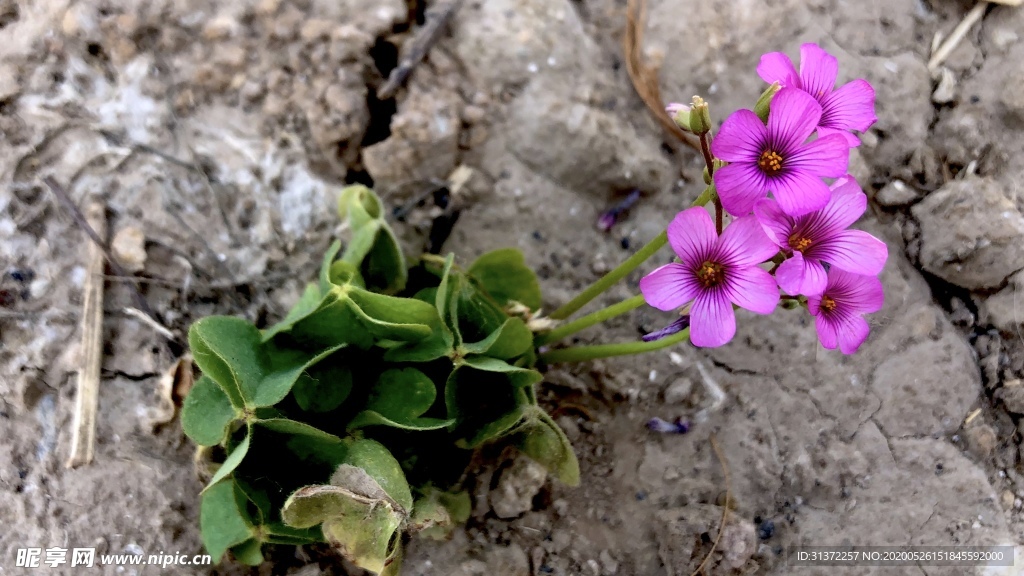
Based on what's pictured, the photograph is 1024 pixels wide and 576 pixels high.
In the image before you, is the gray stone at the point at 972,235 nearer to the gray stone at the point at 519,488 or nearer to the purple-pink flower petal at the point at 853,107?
the purple-pink flower petal at the point at 853,107

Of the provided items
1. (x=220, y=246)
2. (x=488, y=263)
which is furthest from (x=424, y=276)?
(x=220, y=246)

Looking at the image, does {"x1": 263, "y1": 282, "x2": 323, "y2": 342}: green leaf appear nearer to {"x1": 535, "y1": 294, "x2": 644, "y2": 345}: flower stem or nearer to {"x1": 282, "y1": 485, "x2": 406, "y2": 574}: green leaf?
{"x1": 282, "y1": 485, "x2": 406, "y2": 574}: green leaf

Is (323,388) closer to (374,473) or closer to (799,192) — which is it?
(374,473)

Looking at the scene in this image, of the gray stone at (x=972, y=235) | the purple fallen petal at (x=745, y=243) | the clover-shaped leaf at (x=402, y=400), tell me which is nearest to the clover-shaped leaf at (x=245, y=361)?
the clover-shaped leaf at (x=402, y=400)

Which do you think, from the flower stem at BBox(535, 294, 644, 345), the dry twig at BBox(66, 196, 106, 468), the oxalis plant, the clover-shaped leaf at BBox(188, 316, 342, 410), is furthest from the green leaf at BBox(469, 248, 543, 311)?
the dry twig at BBox(66, 196, 106, 468)

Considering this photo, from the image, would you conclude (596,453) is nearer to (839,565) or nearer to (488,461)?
(488,461)

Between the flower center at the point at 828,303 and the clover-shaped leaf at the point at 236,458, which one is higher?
the flower center at the point at 828,303
